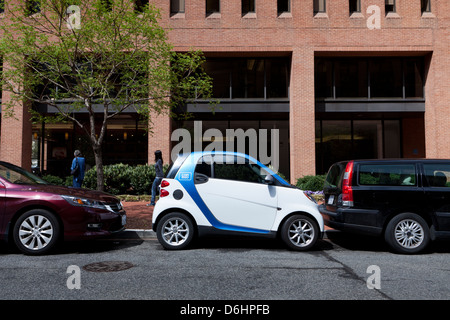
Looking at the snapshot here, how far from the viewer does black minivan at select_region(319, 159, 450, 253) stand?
5902 mm

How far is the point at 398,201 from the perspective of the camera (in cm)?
595

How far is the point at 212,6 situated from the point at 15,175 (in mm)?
13321

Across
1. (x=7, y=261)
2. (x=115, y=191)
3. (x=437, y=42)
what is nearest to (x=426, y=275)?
(x=7, y=261)

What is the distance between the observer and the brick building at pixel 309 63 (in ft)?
52.1

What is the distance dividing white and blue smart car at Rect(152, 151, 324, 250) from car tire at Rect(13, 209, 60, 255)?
171 cm

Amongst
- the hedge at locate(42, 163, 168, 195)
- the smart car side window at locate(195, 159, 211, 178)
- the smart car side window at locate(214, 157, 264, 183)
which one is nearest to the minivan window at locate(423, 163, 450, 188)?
the smart car side window at locate(214, 157, 264, 183)

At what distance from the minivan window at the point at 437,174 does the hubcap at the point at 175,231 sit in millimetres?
4536

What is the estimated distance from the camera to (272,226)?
598 centimetres

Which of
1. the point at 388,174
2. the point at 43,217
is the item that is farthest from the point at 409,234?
the point at 43,217

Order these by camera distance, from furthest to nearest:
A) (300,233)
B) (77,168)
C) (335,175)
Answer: (77,168) → (335,175) → (300,233)

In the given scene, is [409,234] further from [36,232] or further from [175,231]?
[36,232]

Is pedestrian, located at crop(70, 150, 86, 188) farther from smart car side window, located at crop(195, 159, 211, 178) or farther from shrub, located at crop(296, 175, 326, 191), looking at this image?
shrub, located at crop(296, 175, 326, 191)

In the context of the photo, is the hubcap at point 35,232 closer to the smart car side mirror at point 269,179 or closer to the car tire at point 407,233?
the smart car side mirror at point 269,179
